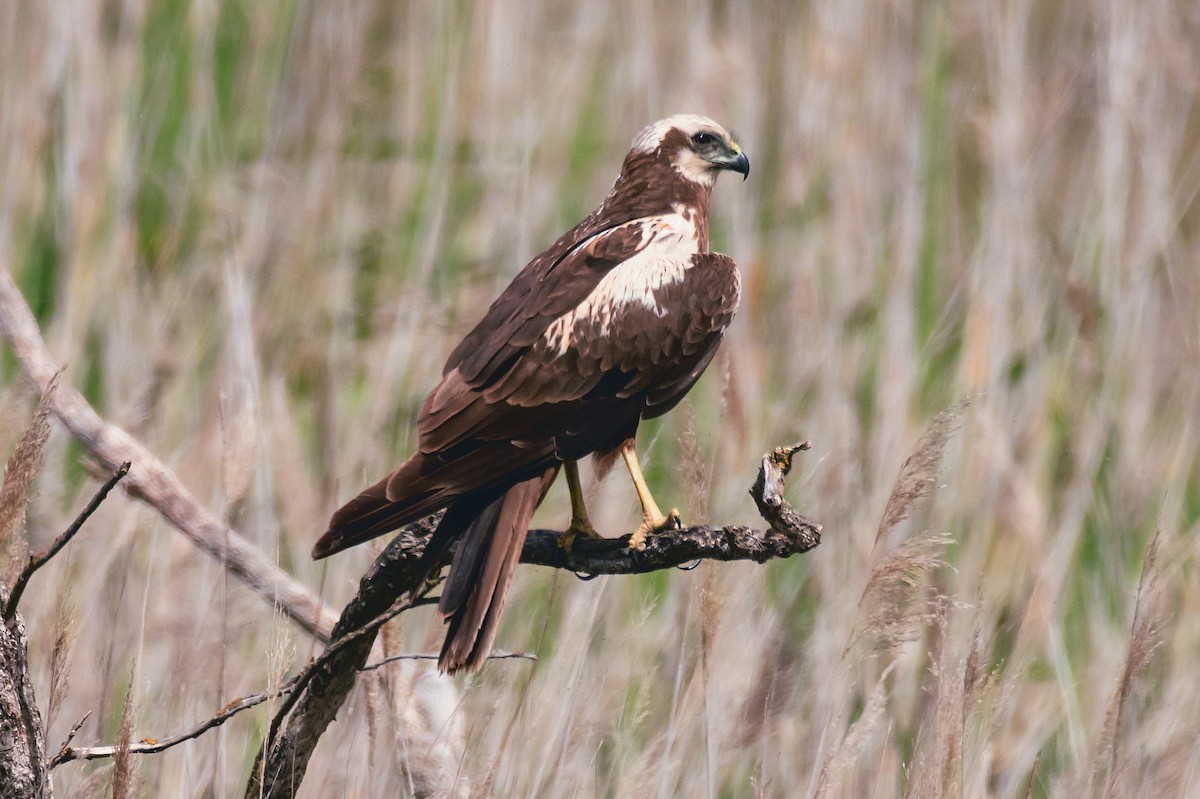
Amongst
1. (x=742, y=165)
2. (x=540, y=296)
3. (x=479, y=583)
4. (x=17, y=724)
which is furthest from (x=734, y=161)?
(x=17, y=724)

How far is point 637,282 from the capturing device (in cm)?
296

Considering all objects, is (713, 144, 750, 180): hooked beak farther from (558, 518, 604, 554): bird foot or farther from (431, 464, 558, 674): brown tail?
(431, 464, 558, 674): brown tail

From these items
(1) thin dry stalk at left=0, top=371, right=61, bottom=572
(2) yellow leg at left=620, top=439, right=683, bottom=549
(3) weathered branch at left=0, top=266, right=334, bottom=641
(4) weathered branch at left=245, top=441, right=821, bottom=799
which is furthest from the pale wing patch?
(1) thin dry stalk at left=0, top=371, right=61, bottom=572

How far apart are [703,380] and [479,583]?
1886 mm

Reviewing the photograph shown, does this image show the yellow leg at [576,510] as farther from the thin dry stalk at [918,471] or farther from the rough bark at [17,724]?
the rough bark at [17,724]

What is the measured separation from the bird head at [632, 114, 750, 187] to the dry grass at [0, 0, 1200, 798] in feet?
1.77

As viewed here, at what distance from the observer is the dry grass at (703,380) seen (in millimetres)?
3240

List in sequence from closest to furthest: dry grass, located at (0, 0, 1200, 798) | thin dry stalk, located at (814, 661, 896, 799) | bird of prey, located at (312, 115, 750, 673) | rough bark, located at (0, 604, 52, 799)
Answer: rough bark, located at (0, 604, 52, 799), bird of prey, located at (312, 115, 750, 673), thin dry stalk, located at (814, 661, 896, 799), dry grass, located at (0, 0, 1200, 798)

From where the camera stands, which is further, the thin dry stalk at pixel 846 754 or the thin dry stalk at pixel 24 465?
the thin dry stalk at pixel 846 754

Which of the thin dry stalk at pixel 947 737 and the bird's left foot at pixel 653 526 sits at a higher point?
the bird's left foot at pixel 653 526

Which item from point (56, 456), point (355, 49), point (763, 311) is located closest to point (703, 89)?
point (763, 311)

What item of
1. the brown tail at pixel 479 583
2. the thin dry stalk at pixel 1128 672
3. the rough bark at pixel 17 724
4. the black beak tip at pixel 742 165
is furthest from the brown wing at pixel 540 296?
the thin dry stalk at pixel 1128 672

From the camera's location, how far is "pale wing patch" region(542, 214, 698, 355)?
2834 millimetres

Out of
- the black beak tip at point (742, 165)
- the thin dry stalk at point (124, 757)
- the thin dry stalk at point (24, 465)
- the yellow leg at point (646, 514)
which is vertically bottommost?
the thin dry stalk at point (124, 757)
